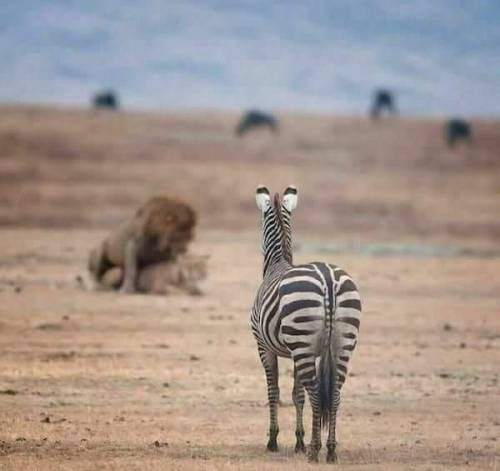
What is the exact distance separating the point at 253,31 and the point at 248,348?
154676mm

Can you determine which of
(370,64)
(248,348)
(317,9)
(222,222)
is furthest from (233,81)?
(248,348)

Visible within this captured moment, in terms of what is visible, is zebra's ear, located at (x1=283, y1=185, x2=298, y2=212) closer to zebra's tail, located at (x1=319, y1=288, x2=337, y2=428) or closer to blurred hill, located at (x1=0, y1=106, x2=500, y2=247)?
zebra's tail, located at (x1=319, y1=288, x2=337, y2=428)

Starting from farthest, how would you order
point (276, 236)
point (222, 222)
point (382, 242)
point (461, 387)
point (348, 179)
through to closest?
point (348, 179) < point (222, 222) < point (382, 242) < point (461, 387) < point (276, 236)

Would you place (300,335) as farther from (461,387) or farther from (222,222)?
(222,222)

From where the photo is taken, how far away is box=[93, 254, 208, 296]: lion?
73.1ft

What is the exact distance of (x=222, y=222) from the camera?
39844 mm

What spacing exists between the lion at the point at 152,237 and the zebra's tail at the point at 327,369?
11.6 metres

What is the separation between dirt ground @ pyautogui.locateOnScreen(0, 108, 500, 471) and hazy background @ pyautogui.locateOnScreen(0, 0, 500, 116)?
84455mm

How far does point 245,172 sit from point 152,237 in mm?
25052

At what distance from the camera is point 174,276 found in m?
22.4

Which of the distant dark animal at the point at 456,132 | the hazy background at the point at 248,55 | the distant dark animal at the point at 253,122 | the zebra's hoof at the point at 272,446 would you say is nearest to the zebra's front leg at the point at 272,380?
the zebra's hoof at the point at 272,446

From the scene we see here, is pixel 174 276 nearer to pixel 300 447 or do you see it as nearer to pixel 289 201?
pixel 289 201

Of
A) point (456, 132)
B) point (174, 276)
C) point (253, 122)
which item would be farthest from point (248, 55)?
point (174, 276)

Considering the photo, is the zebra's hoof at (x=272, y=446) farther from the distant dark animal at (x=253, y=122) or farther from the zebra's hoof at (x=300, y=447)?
→ the distant dark animal at (x=253, y=122)
